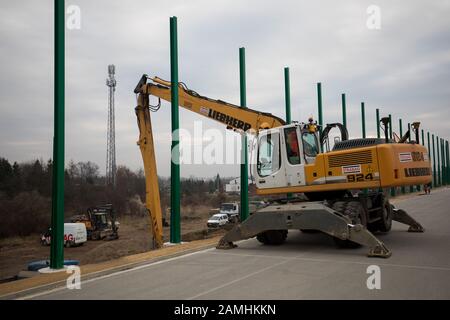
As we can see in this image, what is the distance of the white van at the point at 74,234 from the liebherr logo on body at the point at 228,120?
59.9 feet

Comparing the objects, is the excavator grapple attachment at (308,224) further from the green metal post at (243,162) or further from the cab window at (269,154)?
the green metal post at (243,162)

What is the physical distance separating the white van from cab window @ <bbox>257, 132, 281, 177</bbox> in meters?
21.1

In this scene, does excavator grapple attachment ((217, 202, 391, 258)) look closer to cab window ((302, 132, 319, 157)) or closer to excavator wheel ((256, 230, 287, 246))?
excavator wheel ((256, 230, 287, 246))

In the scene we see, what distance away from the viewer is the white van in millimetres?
27750

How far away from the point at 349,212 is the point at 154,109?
8.25 meters

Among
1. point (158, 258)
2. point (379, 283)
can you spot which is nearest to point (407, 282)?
point (379, 283)

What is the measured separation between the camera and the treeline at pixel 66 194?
3572 centimetres

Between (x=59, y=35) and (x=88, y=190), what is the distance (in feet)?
145

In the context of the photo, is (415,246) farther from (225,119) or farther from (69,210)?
(69,210)
